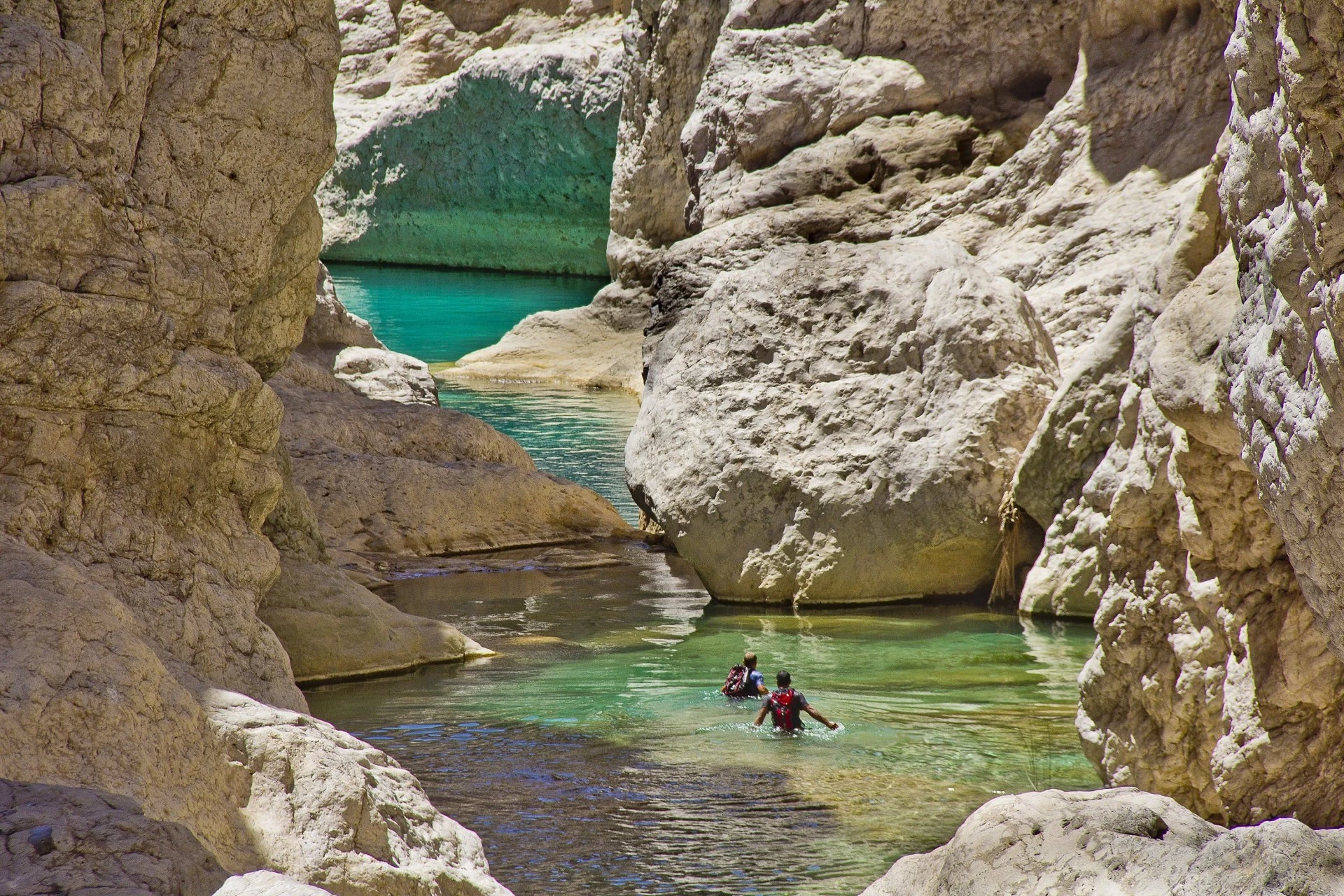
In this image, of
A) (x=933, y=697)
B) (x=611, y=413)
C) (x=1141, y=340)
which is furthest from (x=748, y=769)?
(x=611, y=413)

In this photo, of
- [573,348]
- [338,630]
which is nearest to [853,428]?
[338,630]

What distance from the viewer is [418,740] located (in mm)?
7410

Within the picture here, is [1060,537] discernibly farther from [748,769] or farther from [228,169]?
[228,169]

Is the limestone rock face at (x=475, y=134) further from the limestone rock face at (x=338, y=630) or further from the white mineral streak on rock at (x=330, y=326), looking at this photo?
the limestone rock face at (x=338, y=630)

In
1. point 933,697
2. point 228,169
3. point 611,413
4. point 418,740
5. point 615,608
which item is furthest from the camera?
point 611,413

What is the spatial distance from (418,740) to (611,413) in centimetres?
1361

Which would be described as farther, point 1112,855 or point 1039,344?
point 1039,344

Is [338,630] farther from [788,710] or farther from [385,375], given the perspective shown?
[385,375]

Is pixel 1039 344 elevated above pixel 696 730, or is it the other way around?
pixel 1039 344

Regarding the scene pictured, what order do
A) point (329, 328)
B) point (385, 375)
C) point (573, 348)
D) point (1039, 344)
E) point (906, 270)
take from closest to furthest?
1. point (1039, 344)
2. point (906, 270)
3. point (329, 328)
4. point (385, 375)
5. point (573, 348)

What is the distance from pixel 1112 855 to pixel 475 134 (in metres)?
35.4

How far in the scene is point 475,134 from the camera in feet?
120

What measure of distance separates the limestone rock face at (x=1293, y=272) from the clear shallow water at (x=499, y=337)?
10672mm

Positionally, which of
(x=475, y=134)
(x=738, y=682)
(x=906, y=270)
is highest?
(x=475, y=134)
